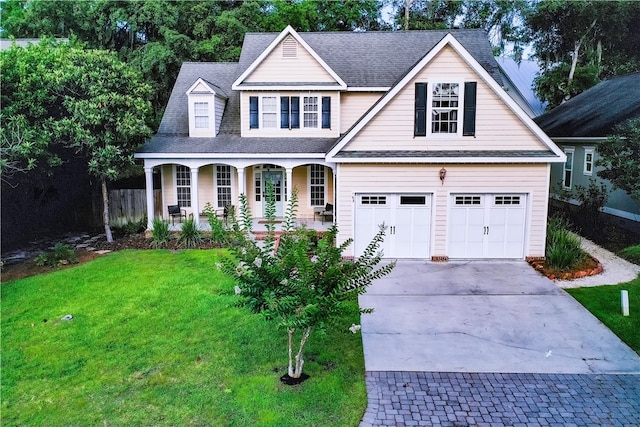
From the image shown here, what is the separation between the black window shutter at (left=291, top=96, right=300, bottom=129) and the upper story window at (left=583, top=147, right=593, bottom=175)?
12.5 metres

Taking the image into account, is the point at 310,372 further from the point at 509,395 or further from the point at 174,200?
the point at 174,200

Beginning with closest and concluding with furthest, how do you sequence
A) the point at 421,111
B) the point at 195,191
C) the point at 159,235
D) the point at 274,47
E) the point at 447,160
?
the point at 447,160
the point at 421,111
the point at 159,235
the point at 195,191
the point at 274,47

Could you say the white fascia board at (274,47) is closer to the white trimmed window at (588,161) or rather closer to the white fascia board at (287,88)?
the white fascia board at (287,88)

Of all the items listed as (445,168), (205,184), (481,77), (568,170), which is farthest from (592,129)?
(205,184)

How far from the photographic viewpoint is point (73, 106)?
1574 cm

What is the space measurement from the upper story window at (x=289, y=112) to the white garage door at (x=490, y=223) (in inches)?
287

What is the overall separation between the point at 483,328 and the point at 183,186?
14.2m

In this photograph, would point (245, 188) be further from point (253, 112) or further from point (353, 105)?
point (353, 105)

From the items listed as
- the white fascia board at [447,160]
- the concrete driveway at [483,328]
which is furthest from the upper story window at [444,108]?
the concrete driveway at [483,328]

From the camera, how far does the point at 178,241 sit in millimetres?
17156

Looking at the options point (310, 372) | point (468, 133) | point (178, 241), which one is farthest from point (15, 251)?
point (468, 133)

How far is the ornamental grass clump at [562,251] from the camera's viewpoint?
1361 centimetres

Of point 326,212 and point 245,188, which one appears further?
point 245,188

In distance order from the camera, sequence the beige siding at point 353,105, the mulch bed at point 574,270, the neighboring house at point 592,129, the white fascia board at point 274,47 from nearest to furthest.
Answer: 1. the mulch bed at point 574,270
2. the neighboring house at point 592,129
3. the white fascia board at point 274,47
4. the beige siding at point 353,105
